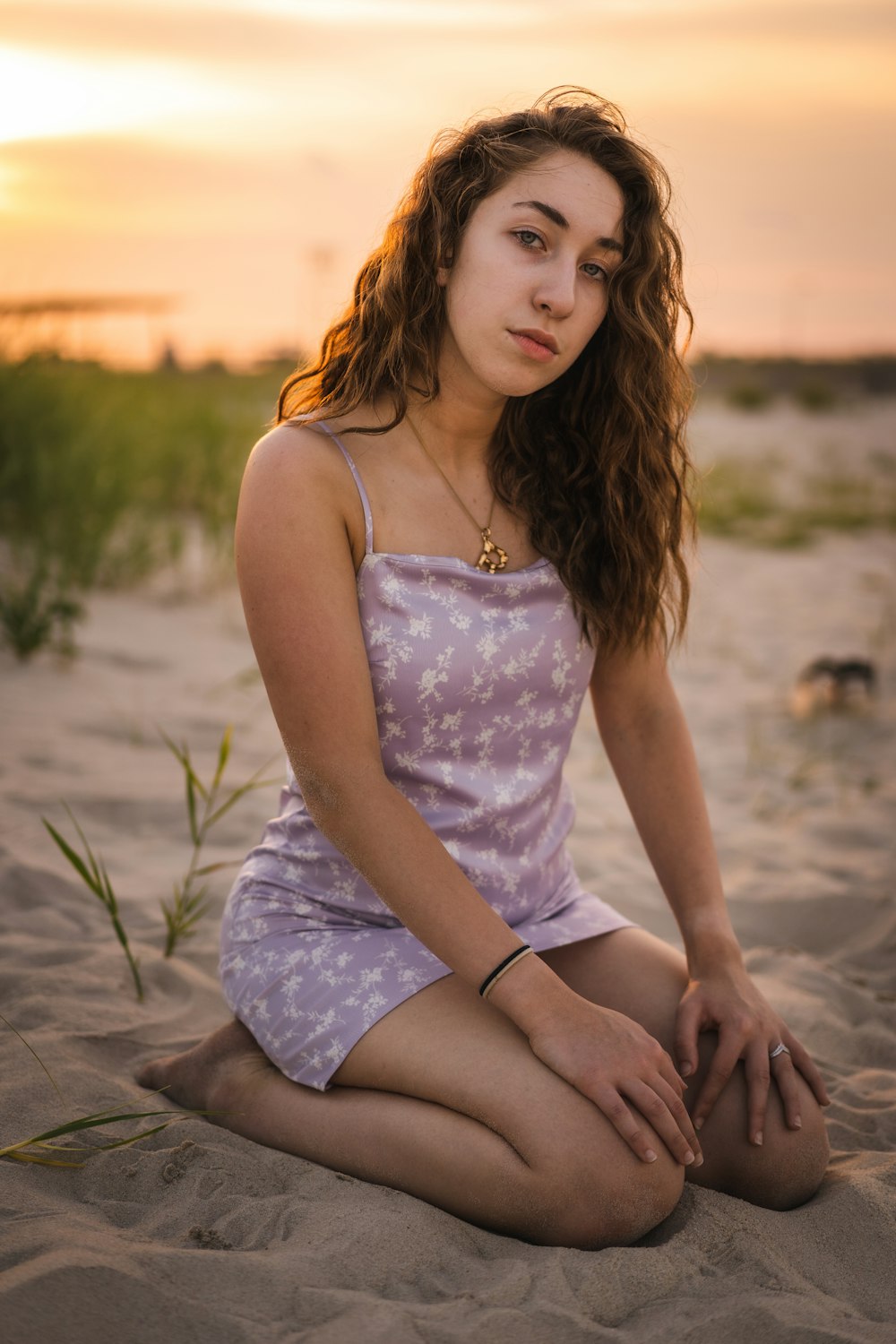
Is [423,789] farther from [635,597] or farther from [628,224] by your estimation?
[628,224]

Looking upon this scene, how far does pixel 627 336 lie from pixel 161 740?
7.02 ft

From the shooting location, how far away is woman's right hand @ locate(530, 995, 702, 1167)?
1.58 m

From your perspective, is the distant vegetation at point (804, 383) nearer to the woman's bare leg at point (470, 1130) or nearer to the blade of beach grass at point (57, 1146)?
the woman's bare leg at point (470, 1130)

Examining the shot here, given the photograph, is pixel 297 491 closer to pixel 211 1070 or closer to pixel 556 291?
pixel 556 291

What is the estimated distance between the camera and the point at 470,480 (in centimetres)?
202

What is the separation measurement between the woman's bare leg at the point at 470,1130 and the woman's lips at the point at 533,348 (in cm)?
96

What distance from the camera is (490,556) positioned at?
6.34 ft

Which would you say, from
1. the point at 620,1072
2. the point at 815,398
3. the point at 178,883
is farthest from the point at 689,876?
the point at 815,398

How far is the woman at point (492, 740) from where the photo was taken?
5.39ft

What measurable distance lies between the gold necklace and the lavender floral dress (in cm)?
3

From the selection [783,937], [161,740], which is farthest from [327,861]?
[161,740]

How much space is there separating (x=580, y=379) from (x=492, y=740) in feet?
2.22

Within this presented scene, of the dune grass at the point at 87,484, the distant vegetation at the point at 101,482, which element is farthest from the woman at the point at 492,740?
the dune grass at the point at 87,484

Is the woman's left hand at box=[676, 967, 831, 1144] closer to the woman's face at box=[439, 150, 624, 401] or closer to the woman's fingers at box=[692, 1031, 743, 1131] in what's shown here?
the woman's fingers at box=[692, 1031, 743, 1131]
